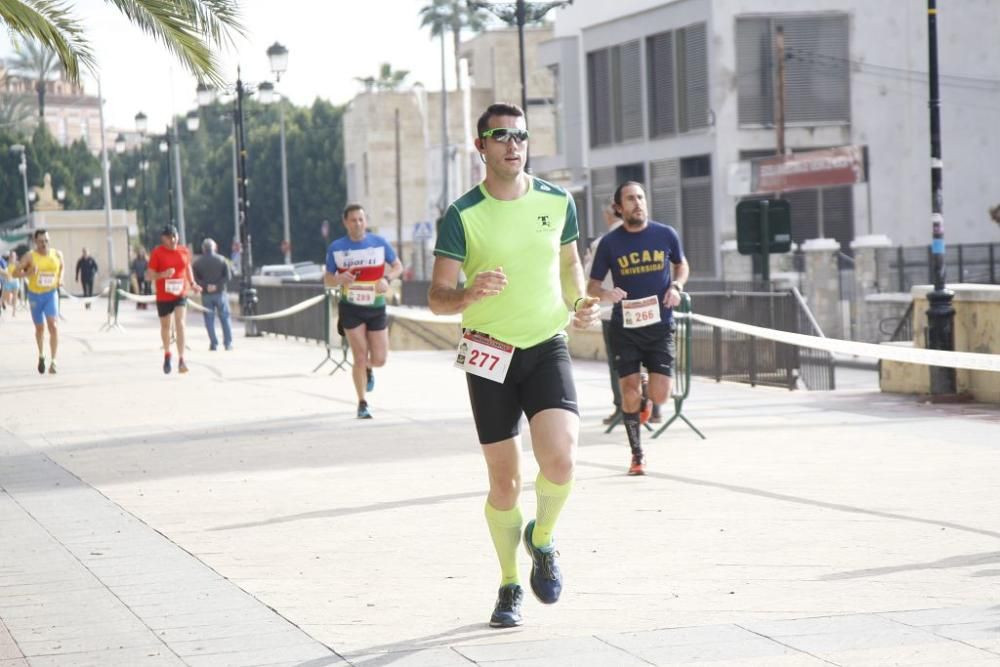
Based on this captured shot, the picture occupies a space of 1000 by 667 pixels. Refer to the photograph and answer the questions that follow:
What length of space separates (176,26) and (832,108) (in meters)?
30.0

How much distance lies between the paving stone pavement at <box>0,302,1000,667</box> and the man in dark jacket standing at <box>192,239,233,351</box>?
39.2ft

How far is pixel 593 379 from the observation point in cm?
1956

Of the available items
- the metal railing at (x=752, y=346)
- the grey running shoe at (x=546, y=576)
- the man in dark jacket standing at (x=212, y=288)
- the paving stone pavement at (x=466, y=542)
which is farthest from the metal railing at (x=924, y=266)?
the grey running shoe at (x=546, y=576)

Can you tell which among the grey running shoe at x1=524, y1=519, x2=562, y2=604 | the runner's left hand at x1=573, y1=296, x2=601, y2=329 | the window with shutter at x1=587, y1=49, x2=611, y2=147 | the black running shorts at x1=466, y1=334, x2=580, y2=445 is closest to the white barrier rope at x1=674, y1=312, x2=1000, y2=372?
the runner's left hand at x1=573, y1=296, x2=601, y2=329

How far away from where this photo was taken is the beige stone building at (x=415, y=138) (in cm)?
8106

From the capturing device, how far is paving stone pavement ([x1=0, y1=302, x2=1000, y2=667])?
237 inches

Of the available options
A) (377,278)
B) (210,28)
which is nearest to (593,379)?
(377,278)

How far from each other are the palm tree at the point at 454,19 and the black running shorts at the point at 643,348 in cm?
8372

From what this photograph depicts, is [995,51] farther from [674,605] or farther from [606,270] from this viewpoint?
[674,605]

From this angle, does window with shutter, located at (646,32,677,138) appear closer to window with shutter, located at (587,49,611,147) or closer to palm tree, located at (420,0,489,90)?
window with shutter, located at (587,49,611,147)

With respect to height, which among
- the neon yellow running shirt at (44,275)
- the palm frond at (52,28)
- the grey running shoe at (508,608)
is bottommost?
the grey running shoe at (508,608)

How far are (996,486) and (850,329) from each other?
75.8 ft

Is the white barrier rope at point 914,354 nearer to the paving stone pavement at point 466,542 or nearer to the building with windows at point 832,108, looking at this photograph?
the paving stone pavement at point 466,542

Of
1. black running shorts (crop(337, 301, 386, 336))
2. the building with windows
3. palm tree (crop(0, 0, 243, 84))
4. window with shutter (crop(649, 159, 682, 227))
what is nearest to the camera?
palm tree (crop(0, 0, 243, 84))
